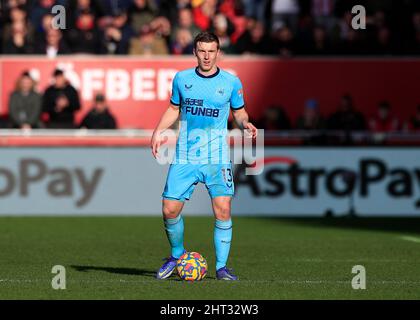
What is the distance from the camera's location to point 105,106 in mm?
23500

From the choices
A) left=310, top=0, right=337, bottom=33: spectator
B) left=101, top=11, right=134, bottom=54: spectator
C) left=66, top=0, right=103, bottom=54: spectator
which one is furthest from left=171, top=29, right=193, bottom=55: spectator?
left=310, top=0, right=337, bottom=33: spectator

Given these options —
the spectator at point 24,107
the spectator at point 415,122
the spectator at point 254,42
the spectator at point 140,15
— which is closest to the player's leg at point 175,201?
the spectator at point 24,107

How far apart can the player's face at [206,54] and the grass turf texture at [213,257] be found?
207 cm

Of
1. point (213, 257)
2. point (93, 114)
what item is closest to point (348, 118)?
point (93, 114)

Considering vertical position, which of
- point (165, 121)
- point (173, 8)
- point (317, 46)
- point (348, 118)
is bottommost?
point (348, 118)

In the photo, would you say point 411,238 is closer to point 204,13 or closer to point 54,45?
point 204,13

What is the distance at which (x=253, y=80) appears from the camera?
2477 cm

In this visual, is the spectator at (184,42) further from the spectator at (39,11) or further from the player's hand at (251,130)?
the player's hand at (251,130)

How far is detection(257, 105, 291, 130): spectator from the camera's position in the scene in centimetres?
2370

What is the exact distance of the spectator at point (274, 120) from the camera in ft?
77.8

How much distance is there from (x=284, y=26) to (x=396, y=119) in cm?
298

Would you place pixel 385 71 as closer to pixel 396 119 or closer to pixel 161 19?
pixel 396 119

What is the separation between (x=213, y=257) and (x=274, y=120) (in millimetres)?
8744

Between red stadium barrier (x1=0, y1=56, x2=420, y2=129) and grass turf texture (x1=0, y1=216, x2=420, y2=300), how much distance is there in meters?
3.72
